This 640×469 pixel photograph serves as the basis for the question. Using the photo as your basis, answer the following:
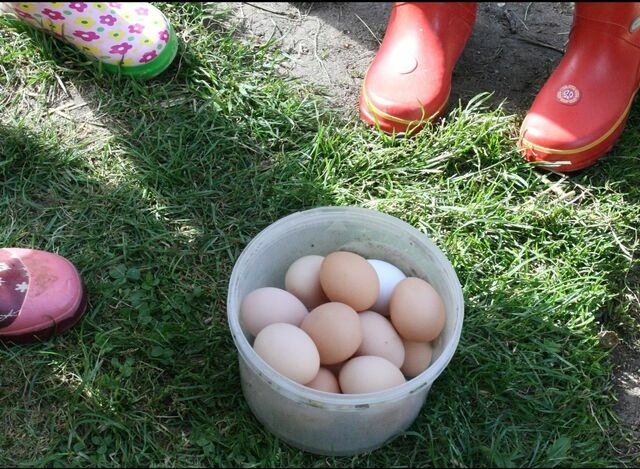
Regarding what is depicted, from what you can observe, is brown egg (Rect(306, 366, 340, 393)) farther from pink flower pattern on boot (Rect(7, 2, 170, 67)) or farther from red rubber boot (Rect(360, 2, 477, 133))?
pink flower pattern on boot (Rect(7, 2, 170, 67))

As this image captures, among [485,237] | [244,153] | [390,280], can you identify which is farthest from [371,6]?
[390,280]

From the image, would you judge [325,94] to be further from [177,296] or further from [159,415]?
[159,415]

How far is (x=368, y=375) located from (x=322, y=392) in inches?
4.8

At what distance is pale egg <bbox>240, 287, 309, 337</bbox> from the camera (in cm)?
145

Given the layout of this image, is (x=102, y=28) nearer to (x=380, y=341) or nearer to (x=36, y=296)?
(x=36, y=296)

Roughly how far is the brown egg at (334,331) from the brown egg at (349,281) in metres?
0.05

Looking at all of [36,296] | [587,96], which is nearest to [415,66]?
[587,96]

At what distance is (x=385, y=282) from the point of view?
1567 mm

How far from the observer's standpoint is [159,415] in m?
1.48

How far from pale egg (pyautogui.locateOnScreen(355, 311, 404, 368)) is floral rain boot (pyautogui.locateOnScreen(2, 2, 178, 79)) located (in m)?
0.94

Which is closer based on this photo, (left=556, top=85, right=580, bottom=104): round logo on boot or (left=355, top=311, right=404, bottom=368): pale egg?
(left=355, top=311, right=404, bottom=368): pale egg

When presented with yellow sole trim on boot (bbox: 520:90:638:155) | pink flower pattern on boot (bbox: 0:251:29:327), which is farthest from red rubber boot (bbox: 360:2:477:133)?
pink flower pattern on boot (bbox: 0:251:29:327)

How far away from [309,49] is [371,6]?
27 centimetres

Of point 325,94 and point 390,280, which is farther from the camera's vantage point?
point 325,94
